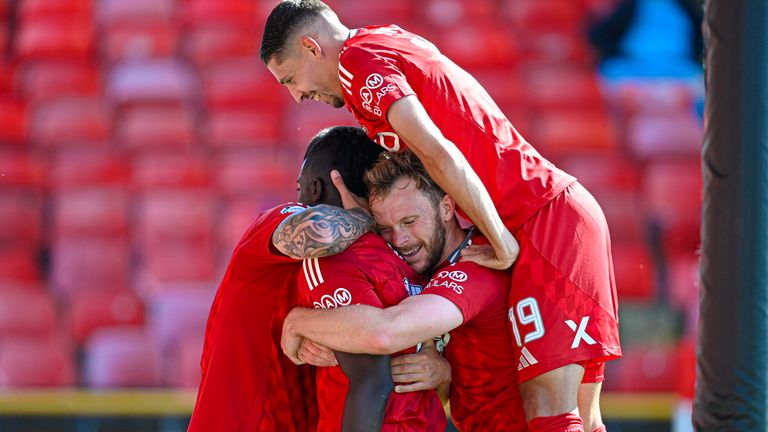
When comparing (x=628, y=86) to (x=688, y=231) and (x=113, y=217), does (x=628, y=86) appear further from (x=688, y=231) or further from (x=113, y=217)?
(x=113, y=217)

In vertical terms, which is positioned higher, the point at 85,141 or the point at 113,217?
the point at 85,141

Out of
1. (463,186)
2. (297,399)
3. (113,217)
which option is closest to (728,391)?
(463,186)

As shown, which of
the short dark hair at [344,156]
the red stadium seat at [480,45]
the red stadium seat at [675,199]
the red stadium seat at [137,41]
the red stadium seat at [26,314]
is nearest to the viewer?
the short dark hair at [344,156]

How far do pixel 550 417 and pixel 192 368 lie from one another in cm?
411

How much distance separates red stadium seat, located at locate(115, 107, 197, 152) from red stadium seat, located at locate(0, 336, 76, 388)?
5.97 ft

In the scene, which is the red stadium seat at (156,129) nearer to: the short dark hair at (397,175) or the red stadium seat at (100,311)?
the red stadium seat at (100,311)

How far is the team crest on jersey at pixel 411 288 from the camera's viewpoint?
286cm

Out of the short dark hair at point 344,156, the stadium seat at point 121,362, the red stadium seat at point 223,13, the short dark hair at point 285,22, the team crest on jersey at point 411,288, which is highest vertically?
the red stadium seat at point 223,13

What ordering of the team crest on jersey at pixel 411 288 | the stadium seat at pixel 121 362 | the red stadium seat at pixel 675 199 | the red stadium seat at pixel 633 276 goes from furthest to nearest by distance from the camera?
the red stadium seat at pixel 675 199, the red stadium seat at pixel 633 276, the stadium seat at pixel 121 362, the team crest on jersey at pixel 411 288

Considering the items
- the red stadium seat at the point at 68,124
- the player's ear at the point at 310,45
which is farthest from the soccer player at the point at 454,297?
the red stadium seat at the point at 68,124

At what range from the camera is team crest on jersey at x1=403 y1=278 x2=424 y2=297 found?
2863 millimetres

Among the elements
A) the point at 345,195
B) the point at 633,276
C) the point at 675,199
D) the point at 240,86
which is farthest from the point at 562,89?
the point at 345,195

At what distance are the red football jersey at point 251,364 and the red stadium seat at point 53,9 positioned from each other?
6.66m

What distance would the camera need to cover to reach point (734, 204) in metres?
2.25
